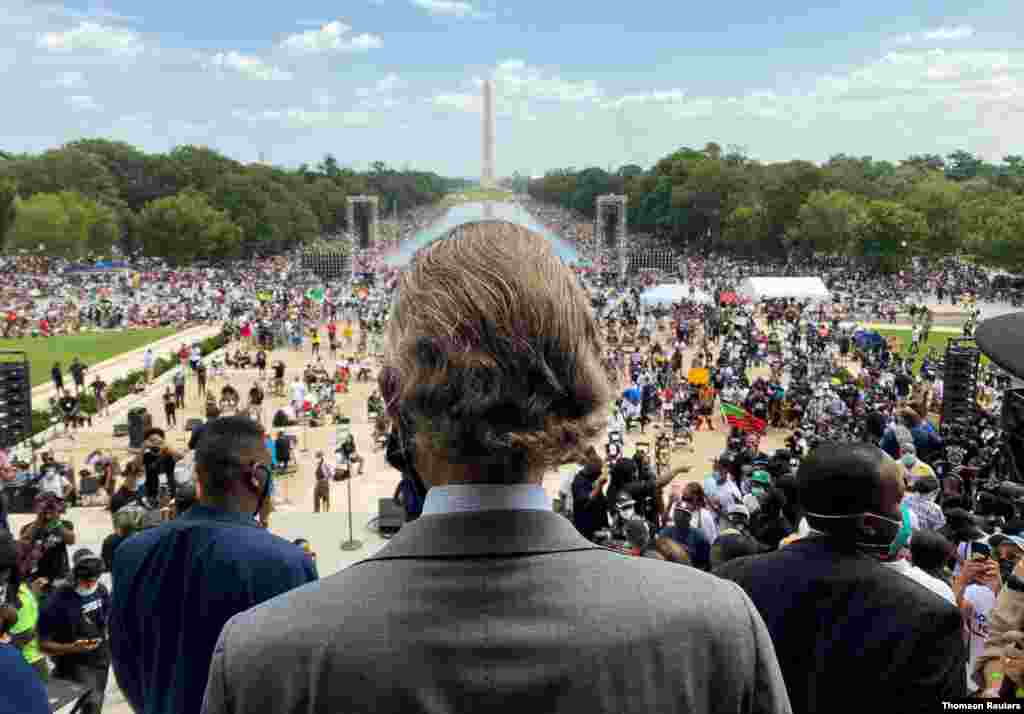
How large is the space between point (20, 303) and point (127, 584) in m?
56.4

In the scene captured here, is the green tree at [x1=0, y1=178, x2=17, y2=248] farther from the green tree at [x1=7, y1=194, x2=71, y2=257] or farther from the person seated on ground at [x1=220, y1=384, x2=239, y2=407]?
the person seated on ground at [x1=220, y1=384, x2=239, y2=407]

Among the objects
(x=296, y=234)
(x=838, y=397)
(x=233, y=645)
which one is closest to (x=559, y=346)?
(x=233, y=645)

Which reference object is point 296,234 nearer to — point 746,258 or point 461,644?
point 746,258

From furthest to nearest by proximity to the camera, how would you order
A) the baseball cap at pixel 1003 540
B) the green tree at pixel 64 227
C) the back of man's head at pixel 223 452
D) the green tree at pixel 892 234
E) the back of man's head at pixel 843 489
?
the green tree at pixel 64 227
the green tree at pixel 892 234
the baseball cap at pixel 1003 540
the back of man's head at pixel 223 452
the back of man's head at pixel 843 489

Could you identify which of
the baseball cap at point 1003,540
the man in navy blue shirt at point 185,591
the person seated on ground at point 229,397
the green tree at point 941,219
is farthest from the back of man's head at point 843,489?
the green tree at point 941,219

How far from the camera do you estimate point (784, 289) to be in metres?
43.4

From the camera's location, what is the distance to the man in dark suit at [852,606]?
8.25 feet

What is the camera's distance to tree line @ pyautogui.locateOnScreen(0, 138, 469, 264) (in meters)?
75.2

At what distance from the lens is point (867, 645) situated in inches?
101

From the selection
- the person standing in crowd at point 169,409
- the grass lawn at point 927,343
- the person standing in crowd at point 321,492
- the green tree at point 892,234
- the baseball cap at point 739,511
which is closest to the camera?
the baseball cap at point 739,511

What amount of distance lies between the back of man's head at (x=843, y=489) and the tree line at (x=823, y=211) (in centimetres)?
6280

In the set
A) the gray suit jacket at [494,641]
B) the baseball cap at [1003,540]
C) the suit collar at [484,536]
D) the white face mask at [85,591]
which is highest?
the suit collar at [484,536]

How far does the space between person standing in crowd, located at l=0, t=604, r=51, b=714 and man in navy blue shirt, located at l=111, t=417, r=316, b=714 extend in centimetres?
33

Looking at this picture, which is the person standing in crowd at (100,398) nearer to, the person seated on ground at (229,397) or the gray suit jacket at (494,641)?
the person seated on ground at (229,397)
